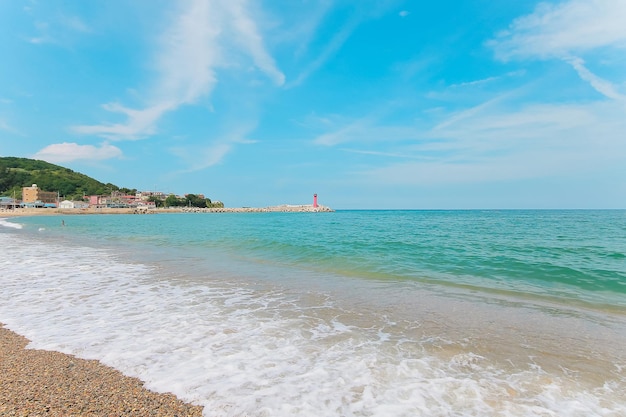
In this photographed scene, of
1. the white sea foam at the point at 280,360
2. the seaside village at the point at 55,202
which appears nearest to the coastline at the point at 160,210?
the seaside village at the point at 55,202

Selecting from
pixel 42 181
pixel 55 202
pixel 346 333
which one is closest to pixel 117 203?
pixel 55 202

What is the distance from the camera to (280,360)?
14.9 feet

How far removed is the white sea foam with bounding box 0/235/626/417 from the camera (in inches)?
139

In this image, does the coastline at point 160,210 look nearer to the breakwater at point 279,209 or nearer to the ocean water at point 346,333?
the breakwater at point 279,209

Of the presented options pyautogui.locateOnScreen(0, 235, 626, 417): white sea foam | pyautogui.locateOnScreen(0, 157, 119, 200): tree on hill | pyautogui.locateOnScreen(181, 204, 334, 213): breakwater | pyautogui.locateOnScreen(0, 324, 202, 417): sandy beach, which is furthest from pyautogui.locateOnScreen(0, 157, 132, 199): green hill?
pyautogui.locateOnScreen(0, 324, 202, 417): sandy beach

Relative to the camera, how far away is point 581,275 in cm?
1116

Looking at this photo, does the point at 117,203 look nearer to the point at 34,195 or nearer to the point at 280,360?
the point at 34,195

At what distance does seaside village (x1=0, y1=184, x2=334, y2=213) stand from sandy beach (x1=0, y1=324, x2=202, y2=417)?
135 meters

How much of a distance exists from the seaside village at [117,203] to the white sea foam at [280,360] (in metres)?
132

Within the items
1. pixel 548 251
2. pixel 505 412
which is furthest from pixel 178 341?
pixel 548 251

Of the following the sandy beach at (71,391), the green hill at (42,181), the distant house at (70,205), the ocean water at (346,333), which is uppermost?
the green hill at (42,181)

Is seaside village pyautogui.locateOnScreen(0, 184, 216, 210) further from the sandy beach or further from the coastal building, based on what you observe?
the sandy beach

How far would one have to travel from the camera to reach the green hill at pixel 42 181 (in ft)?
453

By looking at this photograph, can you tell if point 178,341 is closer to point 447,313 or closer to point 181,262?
point 447,313
